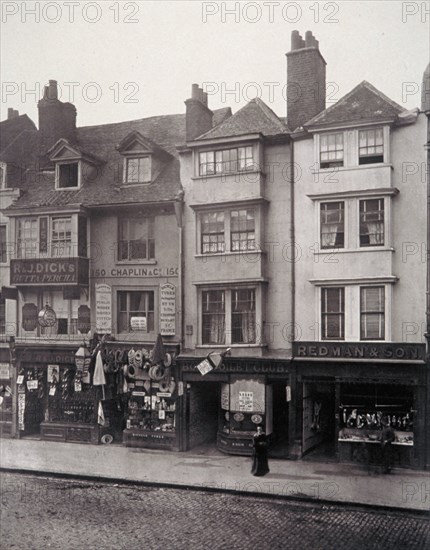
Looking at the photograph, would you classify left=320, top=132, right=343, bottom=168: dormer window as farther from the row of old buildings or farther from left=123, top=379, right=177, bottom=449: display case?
left=123, top=379, right=177, bottom=449: display case

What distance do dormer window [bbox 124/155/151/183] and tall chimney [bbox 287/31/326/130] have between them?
3630mm

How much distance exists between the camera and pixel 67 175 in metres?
11.6

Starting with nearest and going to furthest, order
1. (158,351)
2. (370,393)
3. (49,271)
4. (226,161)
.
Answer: (49,271) < (158,351) < (370,393) < (226,161)

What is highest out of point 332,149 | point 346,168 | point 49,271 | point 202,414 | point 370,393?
point 332,149

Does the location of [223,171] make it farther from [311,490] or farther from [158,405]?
[311,490]

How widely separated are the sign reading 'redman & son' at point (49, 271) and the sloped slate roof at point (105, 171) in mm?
1221

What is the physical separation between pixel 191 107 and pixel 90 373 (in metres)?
5.94

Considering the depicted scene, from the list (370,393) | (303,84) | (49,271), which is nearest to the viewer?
(49,271)

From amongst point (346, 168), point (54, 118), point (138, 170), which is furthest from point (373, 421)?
point (54, 118)

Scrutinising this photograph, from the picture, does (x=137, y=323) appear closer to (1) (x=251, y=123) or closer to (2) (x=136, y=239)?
(2) (x=136, y=239)

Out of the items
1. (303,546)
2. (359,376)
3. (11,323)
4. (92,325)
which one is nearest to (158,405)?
(92,325)

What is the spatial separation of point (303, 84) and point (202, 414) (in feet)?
26.8

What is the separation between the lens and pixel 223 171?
41.3 feet

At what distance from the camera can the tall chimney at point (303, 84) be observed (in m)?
12.9
